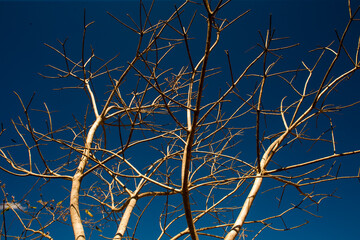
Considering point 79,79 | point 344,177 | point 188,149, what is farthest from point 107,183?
point 344,177

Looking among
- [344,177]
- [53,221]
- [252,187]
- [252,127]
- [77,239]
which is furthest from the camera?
[53,221]

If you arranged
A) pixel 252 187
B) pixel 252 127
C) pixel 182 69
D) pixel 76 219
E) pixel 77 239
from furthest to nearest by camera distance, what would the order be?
pixel 182 69
pixel 252 127
pixel 252 187
pixel 76 219
pixel 77 239

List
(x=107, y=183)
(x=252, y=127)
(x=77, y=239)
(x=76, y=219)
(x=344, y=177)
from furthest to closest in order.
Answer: (x=107, y=183) → (x=252, y=127) → (x=76, y=219) → (x=77, y=239) → (x=344, y=177)

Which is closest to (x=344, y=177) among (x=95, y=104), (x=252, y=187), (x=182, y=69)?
(x=252, y=187)

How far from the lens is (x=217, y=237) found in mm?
2238

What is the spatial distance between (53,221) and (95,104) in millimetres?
1290

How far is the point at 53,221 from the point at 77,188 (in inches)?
41.3

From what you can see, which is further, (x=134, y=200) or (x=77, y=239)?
(x=134, y=200)

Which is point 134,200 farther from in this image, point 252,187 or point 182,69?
point 182,69

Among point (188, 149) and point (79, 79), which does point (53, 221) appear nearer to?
point (79, 79)

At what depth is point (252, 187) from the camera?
1.79 meters

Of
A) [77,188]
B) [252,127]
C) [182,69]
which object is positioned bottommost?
[77,188]

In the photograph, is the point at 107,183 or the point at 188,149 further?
the point at 107,183

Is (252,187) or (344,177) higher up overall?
(252,187)
